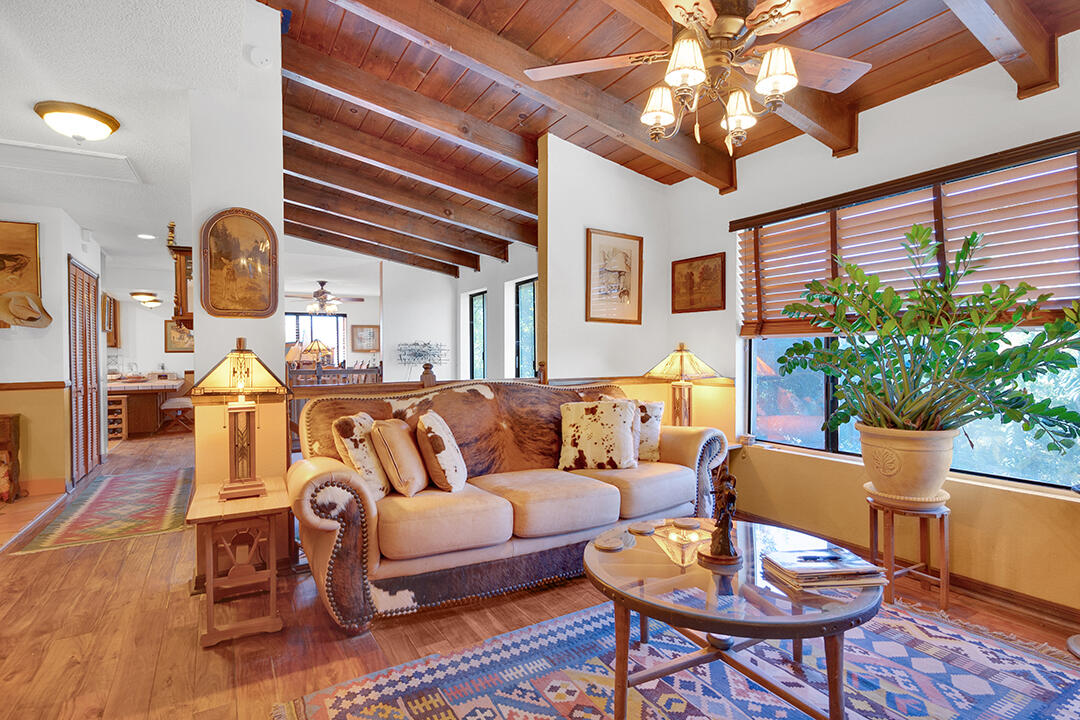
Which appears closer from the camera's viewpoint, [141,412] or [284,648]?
[284,648]

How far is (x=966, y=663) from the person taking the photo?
2.09 m

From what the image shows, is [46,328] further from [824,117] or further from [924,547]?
[924,547]

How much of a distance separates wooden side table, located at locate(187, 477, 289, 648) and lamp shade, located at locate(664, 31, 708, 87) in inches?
90.4

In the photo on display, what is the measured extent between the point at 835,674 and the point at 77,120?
165 inches

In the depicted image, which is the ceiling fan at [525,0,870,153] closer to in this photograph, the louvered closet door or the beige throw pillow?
the beige throw pillow

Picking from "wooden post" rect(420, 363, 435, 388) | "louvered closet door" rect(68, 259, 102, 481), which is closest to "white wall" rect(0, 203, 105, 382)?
"louvered closet door" rect(68, 259, 102, 481)

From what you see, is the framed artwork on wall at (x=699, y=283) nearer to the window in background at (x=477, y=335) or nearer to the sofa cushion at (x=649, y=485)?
the sofa cushion at (x=649, y=485)

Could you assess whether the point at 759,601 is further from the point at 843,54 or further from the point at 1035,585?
the point at 843,54

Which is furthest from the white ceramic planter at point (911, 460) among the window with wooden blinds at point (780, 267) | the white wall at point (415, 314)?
the white wall at point (415, 314)

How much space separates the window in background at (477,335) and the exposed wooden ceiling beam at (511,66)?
4.40m

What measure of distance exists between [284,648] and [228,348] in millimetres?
1576

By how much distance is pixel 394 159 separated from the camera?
181 inches

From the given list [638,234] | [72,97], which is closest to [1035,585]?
[638,234]

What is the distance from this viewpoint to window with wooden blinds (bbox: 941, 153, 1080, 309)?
8.19 ft
